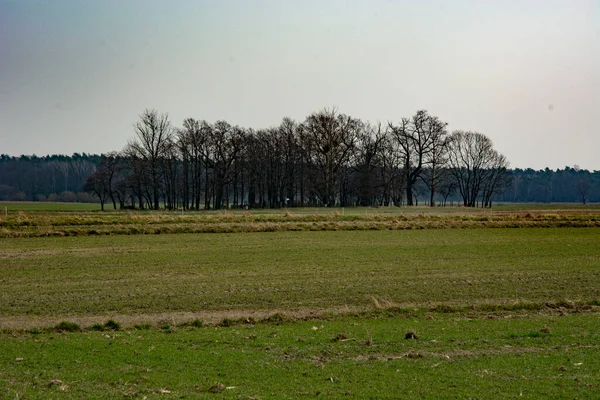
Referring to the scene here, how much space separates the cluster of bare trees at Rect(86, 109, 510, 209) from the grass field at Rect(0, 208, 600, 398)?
71440 millimetres

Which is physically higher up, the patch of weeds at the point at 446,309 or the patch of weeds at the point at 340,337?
the patch of weeds at the point at 340,337

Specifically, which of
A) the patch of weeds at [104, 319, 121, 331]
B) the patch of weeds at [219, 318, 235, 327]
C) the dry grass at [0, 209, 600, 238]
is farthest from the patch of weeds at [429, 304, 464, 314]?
the dry grass at [0, 209, 600, 238]

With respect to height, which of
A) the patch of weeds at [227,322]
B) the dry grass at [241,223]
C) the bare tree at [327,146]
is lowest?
the patch of weeds at [227,322]

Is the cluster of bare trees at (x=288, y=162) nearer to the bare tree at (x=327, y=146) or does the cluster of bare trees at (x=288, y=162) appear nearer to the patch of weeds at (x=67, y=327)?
the bare tree at (x=327, y=146)

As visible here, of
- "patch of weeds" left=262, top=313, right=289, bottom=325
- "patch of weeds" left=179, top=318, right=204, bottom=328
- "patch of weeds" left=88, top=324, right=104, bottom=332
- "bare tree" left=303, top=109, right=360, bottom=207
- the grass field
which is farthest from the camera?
"bare tree" left=303, top=109, right=360, bottom=207

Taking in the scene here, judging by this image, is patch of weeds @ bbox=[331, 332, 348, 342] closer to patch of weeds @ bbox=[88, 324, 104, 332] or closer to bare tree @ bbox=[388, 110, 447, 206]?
patch of weeds @ bbox=[88, 324, 104, 332]

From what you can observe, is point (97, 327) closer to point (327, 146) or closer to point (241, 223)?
point (241, 223)

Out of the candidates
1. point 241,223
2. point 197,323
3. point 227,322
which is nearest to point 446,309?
point 227,322

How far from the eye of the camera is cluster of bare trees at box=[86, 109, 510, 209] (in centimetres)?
11362

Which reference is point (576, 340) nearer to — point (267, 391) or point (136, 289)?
point (267, 391)

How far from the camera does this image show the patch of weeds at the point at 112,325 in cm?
1699

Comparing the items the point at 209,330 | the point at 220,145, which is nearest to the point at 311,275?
the point at 209,330

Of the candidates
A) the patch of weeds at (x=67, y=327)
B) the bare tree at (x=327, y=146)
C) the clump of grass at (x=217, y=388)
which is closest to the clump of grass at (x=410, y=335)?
the clump of grass at (x=217, y=388)

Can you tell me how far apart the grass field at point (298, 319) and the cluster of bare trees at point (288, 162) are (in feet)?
234
